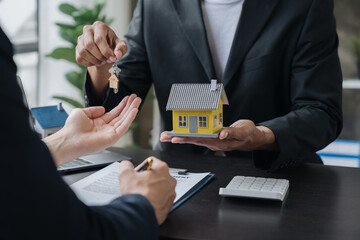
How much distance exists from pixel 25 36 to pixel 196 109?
83.5 inches

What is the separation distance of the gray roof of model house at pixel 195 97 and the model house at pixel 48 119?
15.3 inches

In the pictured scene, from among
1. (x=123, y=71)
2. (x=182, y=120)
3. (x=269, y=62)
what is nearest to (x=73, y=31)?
(x=123, y=71)

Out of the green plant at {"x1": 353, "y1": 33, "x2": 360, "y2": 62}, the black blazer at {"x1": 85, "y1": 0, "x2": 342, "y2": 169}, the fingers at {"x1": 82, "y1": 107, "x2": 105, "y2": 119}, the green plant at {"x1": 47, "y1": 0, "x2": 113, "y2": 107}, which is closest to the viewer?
the fingers at {"x1": 82, "y1": 107, "x2": 105, "y2": 119}

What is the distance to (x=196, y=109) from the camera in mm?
1421

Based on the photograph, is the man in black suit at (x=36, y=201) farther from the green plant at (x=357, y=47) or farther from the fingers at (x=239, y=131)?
the green plant at (x=357, y=47)

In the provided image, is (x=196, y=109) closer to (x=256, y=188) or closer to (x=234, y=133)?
(x=234, y=133)

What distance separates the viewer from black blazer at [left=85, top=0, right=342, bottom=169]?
169cm

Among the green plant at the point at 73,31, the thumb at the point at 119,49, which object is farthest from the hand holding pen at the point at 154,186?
the green plant at the point at 73,31

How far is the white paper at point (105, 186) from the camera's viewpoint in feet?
3.84

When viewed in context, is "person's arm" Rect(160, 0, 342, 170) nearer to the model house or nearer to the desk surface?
the desk surface

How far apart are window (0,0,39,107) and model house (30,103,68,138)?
1548 millimetres

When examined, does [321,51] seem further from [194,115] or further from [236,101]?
[194,115]

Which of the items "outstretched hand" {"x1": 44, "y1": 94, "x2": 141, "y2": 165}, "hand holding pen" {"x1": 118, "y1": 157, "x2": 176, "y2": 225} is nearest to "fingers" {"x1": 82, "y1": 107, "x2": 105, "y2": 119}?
"outstretched hand" {"x1": 44, "y1": 94, "x2": 141, "y2": 165}

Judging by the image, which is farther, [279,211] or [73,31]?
[73,31]
